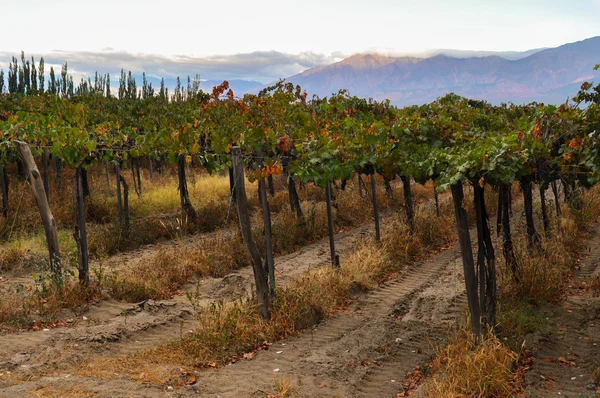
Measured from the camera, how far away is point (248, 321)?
23.7 ft

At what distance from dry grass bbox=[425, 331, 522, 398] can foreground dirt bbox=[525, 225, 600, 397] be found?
0.93 ft

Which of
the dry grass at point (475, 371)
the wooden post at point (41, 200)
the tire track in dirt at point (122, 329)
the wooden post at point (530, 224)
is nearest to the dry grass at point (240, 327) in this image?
the tire track in dirt at point (122, 329)

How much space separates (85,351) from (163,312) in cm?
173

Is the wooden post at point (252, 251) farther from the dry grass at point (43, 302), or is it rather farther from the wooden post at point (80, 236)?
the wooden post at point (80, 236)

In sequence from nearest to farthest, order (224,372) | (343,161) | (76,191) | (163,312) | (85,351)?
(224,372)
(85,351)
(343,161)
(163,312)
(76,191)

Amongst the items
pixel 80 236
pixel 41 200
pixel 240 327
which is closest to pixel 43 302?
pixel 80 236

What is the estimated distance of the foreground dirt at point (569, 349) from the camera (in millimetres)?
5559

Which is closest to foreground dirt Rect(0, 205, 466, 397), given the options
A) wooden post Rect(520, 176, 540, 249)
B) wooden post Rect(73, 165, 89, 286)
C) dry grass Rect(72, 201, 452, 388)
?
dry grass Rect(72, 201, 452, 388)

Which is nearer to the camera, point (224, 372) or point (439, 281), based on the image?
point (224, 372)

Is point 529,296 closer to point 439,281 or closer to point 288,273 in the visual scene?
point 439,281

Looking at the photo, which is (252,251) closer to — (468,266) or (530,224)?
(468,266)

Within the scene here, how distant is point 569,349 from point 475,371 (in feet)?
6.69

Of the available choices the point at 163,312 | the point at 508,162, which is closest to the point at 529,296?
the point at 508,162

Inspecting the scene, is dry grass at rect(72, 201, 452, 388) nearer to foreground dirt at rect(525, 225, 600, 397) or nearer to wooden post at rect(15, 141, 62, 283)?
wooden post at rect(15, 141, 62, 283)
